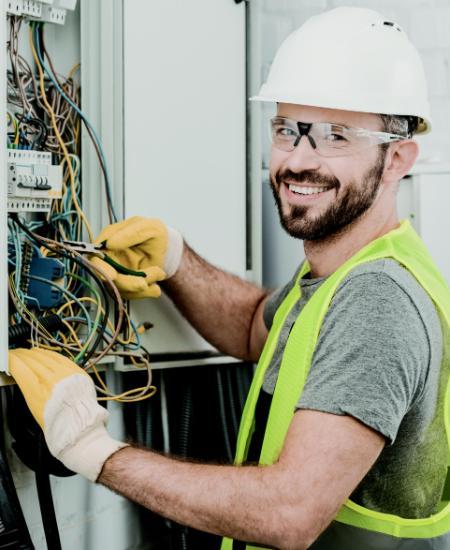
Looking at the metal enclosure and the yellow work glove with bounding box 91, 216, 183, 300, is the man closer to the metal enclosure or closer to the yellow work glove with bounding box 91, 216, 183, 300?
the yellow work glove with bounding box 91, 216, 183, 300

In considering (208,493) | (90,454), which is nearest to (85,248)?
(90,454)

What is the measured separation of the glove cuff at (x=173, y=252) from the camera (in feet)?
5.53

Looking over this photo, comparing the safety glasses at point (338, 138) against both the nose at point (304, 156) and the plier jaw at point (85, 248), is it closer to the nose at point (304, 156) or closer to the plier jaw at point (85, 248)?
the nose at point (304, 156)

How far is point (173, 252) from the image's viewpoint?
1.70m

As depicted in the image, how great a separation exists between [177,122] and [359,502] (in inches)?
34.3

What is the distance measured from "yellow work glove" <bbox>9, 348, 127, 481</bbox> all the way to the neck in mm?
494

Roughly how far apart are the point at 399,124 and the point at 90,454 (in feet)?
2.60

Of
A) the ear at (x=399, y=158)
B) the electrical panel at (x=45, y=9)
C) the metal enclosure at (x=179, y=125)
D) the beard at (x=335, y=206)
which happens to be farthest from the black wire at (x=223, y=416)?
the electrical panel at (x=45, y=9)

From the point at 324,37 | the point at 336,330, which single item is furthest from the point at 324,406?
the point at 324,37

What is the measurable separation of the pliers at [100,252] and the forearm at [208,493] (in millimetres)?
406

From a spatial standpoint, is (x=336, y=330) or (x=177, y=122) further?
(x=177, y=122)

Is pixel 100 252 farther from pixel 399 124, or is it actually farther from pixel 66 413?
pixel 399 124

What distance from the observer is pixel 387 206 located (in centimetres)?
149

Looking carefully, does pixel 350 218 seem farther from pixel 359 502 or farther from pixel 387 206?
pixel 359 502
